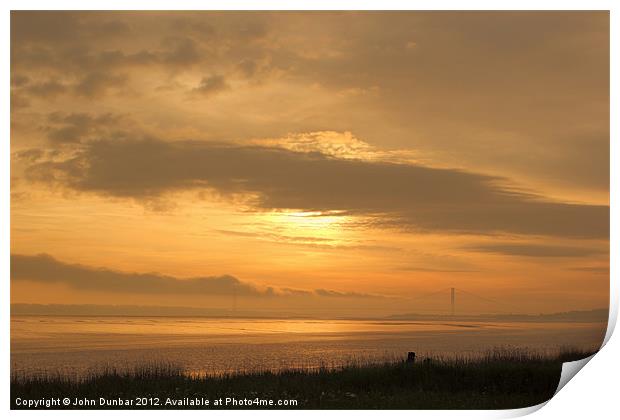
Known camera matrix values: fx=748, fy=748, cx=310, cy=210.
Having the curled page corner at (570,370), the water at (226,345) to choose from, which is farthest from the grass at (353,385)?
the water at (226,345)

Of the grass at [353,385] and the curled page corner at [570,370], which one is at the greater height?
the curled page corner at [570,370]

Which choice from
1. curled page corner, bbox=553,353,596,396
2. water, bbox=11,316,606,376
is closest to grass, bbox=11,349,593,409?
curled page corner, bbox=553,353,596,396

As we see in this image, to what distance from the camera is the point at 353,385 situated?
462 centimetres

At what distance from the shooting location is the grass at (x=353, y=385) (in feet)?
14.3

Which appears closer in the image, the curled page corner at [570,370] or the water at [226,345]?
the curled page corner at [570,370]

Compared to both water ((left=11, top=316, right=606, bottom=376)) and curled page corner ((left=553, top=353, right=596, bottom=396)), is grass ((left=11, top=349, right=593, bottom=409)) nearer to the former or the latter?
curled page corner ((left=553, top=353, right=596, bottom=396))

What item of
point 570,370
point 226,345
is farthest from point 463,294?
point 226,345

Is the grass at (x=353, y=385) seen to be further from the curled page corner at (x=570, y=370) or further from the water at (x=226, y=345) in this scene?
the water at (x=226, y=345)

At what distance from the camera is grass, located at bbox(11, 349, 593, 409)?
14.3 feet

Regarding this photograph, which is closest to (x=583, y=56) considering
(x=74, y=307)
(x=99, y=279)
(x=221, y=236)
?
(x=221, y=236)

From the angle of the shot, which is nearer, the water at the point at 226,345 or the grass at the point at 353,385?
the grass at the point at 353,385

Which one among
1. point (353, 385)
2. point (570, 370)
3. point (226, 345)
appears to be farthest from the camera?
point (226, 345)
